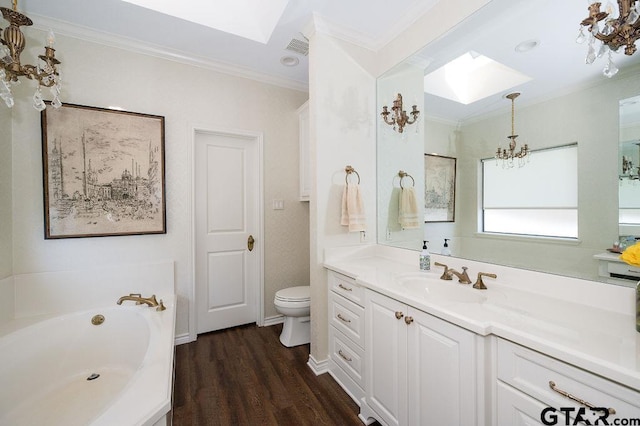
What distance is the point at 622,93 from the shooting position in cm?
111

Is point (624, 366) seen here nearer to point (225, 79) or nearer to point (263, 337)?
point (263, 337)

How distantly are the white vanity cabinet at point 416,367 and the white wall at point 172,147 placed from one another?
5.25 feet

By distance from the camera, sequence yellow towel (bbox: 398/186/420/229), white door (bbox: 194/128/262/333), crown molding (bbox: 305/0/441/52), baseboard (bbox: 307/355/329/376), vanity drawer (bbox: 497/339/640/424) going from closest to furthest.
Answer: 1. vanity drawer (bbox: 497/339/640/424)
2. crown molding (bbox: 305/0/441/52)
3. baseboard (bbox: 307/355/329/376)
4. yellow towel (bbox: 398/186/420/229)
5. white door (bbox: 194/128/262/333)

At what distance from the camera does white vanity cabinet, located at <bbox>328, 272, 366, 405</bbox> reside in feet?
5.51

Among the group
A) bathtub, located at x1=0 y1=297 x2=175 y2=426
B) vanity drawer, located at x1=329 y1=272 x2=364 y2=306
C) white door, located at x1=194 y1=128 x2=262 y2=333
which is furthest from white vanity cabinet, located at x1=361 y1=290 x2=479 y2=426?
white door, located at x1=194 y1=128 x2=262 y2=333

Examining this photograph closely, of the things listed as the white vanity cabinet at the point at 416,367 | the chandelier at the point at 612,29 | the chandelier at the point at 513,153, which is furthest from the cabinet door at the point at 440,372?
the chandelier at the point at 612,29

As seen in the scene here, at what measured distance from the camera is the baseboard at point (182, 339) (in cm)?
246

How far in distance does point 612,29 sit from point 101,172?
3.12m

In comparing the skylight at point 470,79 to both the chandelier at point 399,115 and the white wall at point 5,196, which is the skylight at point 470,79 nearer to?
the chandelier at point 399,115

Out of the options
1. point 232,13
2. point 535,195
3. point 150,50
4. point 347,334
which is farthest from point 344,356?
point 150,50

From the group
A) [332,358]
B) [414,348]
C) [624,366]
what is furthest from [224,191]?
[624,366]

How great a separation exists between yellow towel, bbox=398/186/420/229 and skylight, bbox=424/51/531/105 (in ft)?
2.46

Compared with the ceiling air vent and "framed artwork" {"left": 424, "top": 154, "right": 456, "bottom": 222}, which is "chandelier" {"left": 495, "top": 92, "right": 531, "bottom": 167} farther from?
the ceiling air vent

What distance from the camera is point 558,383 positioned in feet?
2.68
